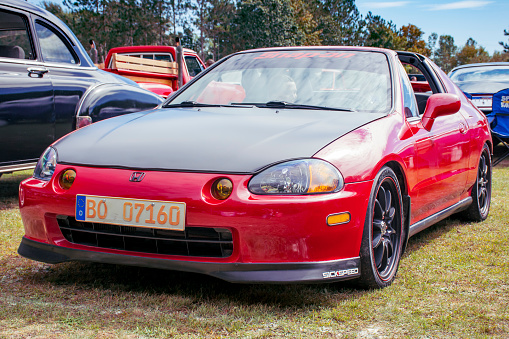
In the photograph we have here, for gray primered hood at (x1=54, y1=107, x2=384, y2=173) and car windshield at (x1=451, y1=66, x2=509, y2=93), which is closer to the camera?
gray primered hood at (x1=54, y1=107, x2=384, y2=173)

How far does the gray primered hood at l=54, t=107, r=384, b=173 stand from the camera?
2703mm

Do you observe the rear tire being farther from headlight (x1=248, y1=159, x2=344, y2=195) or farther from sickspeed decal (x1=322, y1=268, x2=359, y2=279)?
headlight (x1=248, y1=159, x2=344, y2=195)

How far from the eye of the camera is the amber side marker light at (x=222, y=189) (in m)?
2.60

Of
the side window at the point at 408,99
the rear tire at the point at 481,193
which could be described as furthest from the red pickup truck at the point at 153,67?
the side window at the point at 408,99

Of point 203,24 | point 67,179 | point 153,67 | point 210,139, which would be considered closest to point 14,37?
point 67,179

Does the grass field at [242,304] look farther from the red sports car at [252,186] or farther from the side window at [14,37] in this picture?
the side window at [14,37]

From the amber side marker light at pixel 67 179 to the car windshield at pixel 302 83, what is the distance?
1098mm

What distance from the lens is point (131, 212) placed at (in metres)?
2.66

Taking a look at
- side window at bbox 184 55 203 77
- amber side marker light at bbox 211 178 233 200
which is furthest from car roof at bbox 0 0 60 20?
side window at bbox 184 55 203 77

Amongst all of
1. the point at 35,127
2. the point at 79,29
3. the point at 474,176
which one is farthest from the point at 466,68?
the point at 79,29

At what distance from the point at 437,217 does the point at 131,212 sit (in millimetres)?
2320

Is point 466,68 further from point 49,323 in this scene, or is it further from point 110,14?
point 110,14

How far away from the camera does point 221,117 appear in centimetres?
327

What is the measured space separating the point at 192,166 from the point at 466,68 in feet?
34.7
